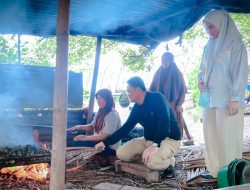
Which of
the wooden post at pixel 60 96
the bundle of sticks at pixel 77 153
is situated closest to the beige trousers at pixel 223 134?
the bundle of sticks at pixel 77 153

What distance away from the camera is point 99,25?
226 inches

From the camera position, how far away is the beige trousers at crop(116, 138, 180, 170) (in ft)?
14.5

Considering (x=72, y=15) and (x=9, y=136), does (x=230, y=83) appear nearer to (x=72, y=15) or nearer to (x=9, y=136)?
(x=72, y=15)

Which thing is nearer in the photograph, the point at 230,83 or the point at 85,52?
the point at 230,83

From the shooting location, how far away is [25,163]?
4.10 metres

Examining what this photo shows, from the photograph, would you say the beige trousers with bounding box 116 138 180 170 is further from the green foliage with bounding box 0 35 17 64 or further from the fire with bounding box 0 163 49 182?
the green foliage with bounding box 0 35 17 64

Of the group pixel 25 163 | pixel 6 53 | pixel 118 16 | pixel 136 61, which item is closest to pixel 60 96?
pixel 25 163

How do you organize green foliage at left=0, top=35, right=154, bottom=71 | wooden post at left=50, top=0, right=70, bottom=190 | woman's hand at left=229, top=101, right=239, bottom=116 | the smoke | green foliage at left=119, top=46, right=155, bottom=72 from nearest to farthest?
wooden post at left=50, top=0, right=70, bottom=190 → woman's hand at left=229, top=101, right=239, bottom=116 → the smoke → green foliage at left=0, top=35, right=154, bottom=71 → green foliage at left=119, top=46, right=155, bottom=72

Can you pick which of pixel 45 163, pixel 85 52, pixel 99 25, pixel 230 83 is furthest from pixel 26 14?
pixel 85 52

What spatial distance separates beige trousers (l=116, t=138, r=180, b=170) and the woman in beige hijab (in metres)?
0.68

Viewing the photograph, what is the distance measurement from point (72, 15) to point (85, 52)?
21.1ft

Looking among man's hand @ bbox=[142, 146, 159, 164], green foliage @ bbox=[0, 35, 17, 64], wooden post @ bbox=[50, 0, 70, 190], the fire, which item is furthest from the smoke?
wooden post @ bbox=[50, 0, 70, 190]

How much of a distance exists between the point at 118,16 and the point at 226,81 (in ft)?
6.84

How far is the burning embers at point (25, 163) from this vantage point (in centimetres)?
404
